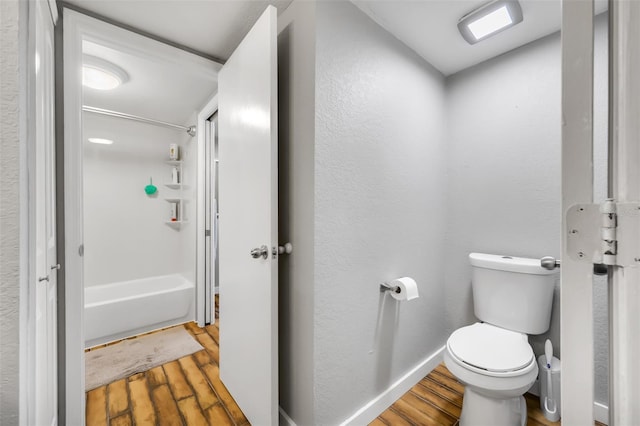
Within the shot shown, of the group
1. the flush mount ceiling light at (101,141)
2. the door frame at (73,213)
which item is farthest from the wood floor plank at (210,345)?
the flush mount ceiling light at (101,141)

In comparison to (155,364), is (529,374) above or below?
above

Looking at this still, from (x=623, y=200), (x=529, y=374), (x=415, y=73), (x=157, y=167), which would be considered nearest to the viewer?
(x=623, y=200)

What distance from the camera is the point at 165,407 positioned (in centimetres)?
152

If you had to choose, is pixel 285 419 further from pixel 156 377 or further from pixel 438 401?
pixel 156 377

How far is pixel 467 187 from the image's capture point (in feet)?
6.35

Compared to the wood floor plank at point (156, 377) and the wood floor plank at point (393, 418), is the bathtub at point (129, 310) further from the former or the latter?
the wood floor plank at point (393, 418)

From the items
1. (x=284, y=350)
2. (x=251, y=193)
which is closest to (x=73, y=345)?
(x=284, y=350)

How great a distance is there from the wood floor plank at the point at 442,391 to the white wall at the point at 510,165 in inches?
17.2

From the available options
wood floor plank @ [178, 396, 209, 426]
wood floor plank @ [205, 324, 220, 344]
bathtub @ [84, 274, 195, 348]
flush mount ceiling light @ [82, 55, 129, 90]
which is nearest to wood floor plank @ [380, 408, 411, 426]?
wood floor plank @ [178, 396, 209, 426]

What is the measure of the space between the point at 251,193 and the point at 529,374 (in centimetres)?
152

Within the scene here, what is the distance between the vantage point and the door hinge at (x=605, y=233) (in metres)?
0.41

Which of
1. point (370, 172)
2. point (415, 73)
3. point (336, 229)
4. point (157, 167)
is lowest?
point (336, 229)

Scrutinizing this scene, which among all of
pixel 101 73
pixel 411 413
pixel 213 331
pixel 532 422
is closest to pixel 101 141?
pixel 101 73

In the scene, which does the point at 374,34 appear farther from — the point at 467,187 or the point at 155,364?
the point at 155,364
